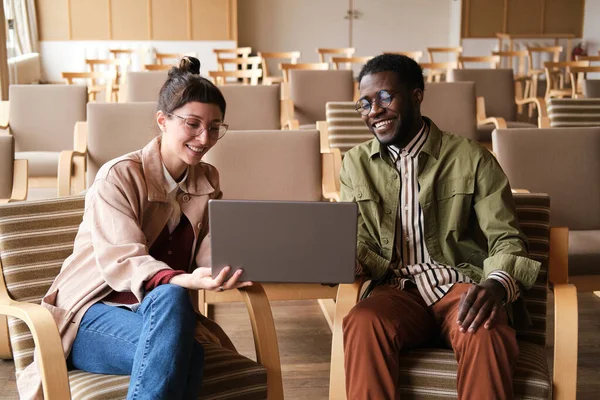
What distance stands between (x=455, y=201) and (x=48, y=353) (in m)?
1.16

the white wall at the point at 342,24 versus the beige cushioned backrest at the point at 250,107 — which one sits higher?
the white wall at the point at 342,24

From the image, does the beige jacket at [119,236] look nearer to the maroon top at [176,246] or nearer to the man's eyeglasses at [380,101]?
the maroon top at [176,246]

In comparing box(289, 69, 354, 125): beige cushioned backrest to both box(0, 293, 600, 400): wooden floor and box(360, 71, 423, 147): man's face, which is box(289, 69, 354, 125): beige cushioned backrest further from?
box(360, 71, 423, 147): man's face

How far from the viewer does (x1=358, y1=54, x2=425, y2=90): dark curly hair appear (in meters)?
2.35

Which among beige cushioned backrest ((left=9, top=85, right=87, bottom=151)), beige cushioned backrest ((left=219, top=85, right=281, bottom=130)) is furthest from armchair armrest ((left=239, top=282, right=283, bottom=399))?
beige cushioned backrest ((left=9, top=85, right=87, bottom=151))

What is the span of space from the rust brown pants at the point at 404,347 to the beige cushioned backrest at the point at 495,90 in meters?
4.32

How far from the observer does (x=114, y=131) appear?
4.30 meters

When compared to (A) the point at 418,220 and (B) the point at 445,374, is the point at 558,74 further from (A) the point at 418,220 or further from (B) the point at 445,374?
(B) the point at 445,374

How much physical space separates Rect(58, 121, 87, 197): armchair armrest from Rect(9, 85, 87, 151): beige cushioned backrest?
2.52 ft

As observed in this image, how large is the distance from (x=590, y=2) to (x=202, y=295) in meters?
11.4

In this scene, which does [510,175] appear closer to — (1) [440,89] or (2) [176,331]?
(1) [440,89]

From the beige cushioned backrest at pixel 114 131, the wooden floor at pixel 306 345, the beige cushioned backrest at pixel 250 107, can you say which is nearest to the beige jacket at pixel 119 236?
the wooden floor at pixel 306 345

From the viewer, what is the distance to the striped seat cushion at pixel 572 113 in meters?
5.32

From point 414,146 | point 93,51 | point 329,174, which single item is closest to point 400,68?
point 414,146
